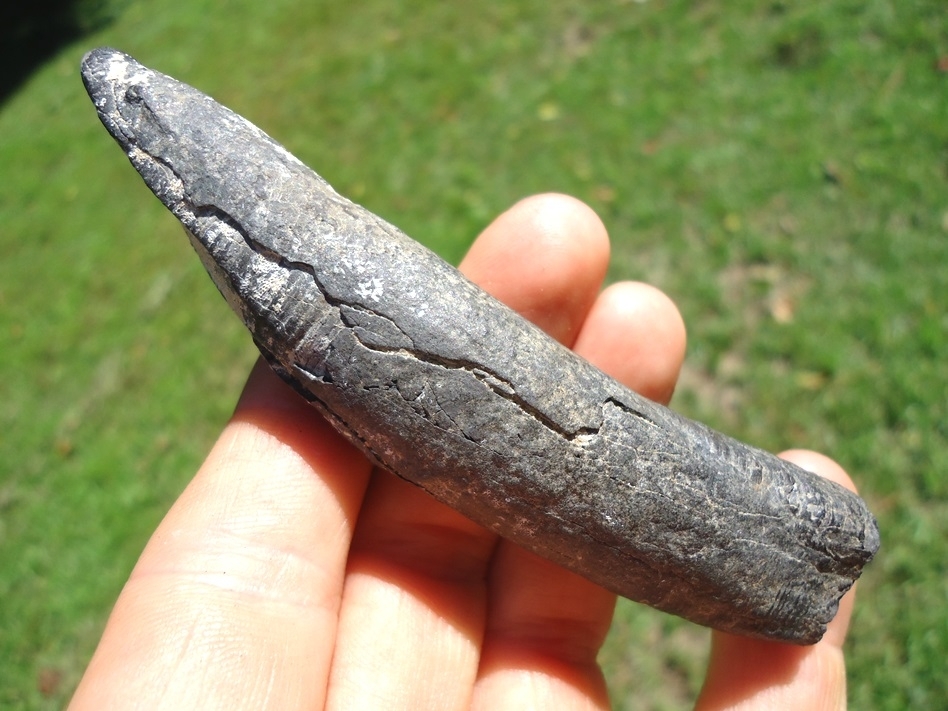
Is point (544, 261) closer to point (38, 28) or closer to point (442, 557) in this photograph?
point (442, 557)

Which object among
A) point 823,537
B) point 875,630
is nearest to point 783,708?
point 823,537

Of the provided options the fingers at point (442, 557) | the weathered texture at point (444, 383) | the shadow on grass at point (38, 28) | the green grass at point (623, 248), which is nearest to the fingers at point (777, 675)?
the weathered texture at point (444, 383)

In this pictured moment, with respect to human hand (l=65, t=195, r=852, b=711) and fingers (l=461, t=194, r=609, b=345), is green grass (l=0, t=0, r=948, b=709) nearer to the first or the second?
human hand (l=65, t=195, r=852, b=711)

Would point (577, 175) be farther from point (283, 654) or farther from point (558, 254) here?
point (283, 654)

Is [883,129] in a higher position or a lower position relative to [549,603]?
higher

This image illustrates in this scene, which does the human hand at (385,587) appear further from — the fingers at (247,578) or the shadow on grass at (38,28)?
the shadow on grass at (38,28)

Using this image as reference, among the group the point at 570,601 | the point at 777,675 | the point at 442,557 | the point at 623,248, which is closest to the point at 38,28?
the point at 623,248
